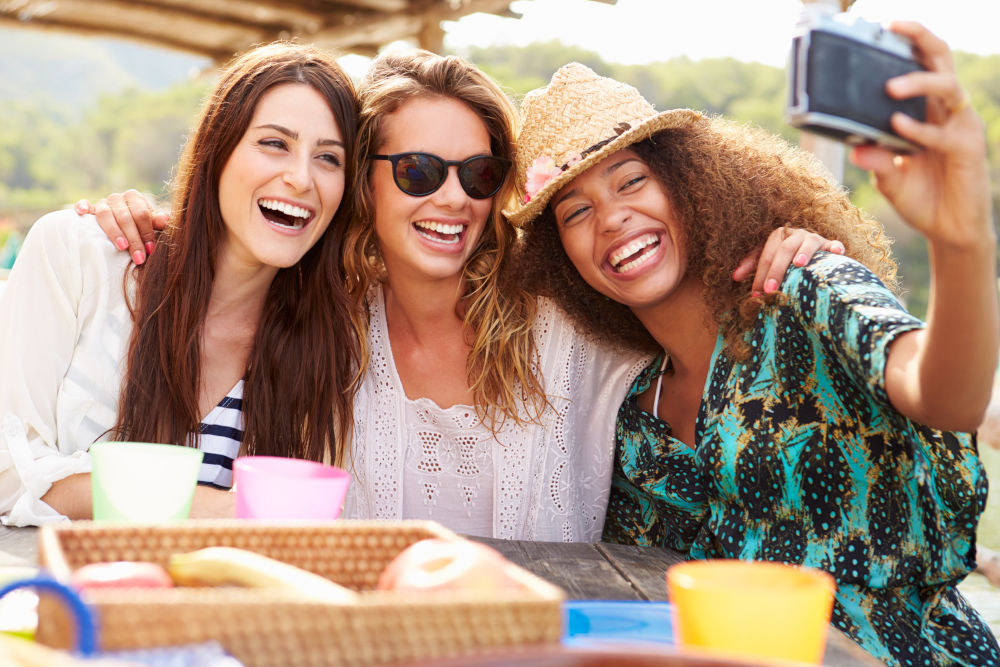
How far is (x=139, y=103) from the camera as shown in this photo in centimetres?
7194

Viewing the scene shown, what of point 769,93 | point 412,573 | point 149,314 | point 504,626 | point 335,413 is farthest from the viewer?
point 769,93

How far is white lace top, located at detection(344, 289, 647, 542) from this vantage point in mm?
2914

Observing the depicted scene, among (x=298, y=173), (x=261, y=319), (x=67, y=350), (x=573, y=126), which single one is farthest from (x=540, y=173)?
(x=67, y=350)

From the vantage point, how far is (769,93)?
54.4 meters

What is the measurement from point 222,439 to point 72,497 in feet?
2.05

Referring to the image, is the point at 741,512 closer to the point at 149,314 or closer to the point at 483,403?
the point at 483,403

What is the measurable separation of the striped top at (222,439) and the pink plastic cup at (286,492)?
127cm

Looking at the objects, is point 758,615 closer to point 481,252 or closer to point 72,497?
point 72,497

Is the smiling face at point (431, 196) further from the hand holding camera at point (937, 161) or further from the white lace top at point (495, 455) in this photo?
the hand holding camera at point (937, 161)

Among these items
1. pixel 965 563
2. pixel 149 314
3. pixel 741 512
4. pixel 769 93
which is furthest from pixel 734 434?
pixel 769 93

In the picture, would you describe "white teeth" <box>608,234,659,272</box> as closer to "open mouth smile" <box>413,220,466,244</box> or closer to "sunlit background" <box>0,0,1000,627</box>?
"open mouth smile" <box>413,220,466,244</box>

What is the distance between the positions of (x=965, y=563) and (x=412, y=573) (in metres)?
1.75

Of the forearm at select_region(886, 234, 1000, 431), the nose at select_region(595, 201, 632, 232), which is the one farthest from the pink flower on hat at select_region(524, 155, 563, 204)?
the forearm at select_region(886, 234, 1000, 431)

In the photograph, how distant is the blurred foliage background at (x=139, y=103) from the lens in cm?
4844
